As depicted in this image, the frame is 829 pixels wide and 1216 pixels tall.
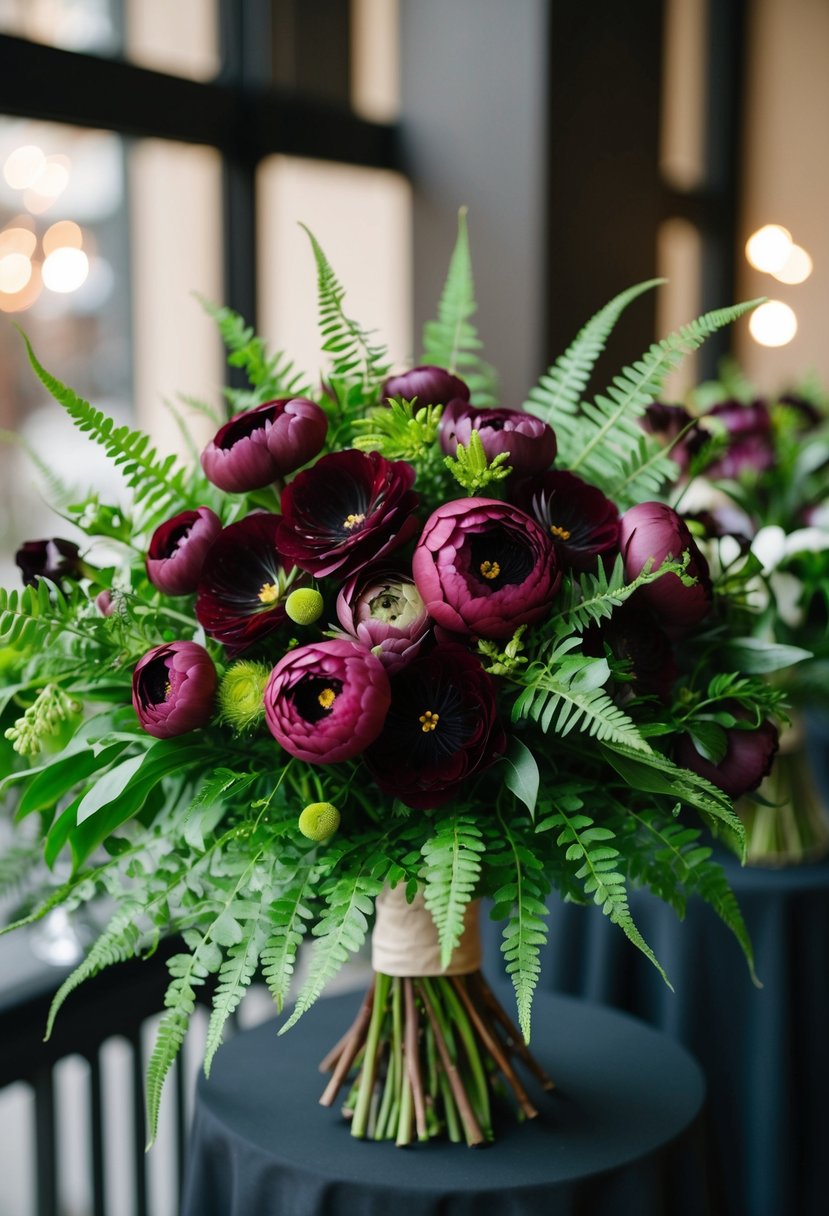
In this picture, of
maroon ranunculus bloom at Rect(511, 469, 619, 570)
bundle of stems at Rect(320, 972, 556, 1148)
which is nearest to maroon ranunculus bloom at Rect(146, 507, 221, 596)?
maroon ranunculus bloom at Rect(511, 469, 619, 570)

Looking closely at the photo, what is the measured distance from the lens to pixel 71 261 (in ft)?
7.36

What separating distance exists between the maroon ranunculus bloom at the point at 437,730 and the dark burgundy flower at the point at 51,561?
27cm

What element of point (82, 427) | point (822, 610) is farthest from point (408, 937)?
point (822, 610)

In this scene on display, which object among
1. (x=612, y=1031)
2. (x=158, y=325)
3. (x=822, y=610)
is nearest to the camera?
(x=612, y=1031)

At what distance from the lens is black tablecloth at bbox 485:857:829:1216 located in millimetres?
1620

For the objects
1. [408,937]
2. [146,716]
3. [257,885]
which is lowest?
[408,937]

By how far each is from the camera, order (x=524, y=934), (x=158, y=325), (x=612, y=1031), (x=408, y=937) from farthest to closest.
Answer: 1. (x=158, y=325)
2. (x=612, y=1031)
3. (x=408, y=937)
4. (x=524, y=934)

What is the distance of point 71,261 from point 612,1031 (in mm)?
1722

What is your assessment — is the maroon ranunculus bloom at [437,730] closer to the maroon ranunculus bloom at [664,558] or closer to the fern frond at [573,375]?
the maroon ranunculus bloom at [664,558]

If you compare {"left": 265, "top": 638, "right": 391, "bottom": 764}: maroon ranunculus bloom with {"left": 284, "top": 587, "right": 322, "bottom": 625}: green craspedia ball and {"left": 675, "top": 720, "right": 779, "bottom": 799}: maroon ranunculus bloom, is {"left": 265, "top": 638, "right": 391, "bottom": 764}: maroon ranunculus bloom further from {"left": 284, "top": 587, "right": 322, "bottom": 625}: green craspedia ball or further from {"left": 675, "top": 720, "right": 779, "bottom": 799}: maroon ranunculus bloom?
{"left": 675, "top": 720, "right": 779, "bottom": 799}: maroon ranunculus bloom

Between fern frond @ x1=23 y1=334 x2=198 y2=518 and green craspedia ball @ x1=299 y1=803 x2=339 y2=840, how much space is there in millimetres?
262

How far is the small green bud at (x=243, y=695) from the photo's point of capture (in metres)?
0.80

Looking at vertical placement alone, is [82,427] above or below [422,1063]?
above

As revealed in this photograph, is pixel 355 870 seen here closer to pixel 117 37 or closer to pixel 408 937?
pixel 408 937
